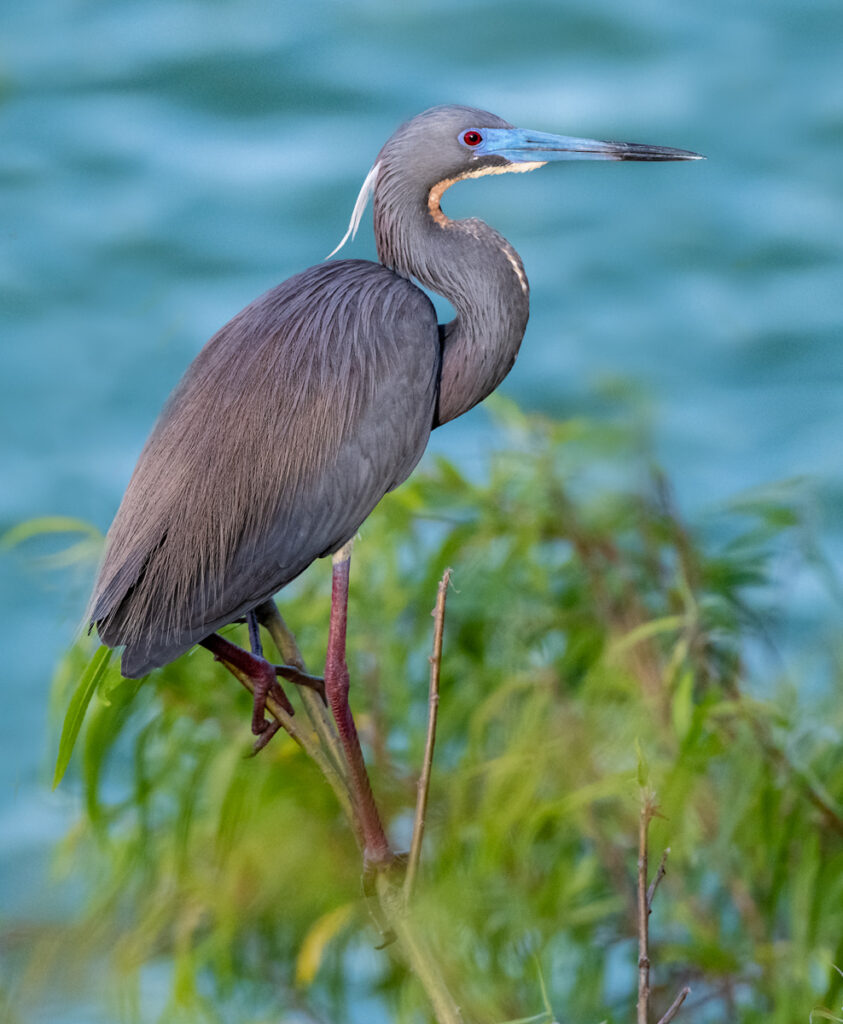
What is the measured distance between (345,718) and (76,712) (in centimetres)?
20

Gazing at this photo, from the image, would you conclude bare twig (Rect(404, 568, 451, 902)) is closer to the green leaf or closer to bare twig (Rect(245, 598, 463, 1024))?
bare twig (Rect(245, 598, 463, 1024))

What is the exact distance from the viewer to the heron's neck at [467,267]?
1.05m

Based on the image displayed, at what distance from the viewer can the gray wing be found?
1.04m

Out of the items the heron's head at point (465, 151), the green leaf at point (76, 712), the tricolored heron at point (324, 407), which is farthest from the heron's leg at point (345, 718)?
the heron's head at point (465, 151)

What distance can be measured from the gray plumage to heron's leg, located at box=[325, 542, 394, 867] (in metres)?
0.03

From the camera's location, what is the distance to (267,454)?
1062mm

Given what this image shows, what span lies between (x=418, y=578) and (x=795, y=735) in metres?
0.59

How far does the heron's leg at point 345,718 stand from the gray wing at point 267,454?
0.11 feet

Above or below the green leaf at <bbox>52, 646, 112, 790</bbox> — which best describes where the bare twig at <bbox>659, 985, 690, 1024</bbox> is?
below

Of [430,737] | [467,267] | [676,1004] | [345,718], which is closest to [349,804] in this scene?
[345,718]

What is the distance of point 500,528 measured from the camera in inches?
78.8

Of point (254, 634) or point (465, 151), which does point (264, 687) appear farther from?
point (465, 151)

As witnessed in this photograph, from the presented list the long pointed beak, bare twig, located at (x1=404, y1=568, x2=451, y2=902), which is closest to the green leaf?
bare twig, located at (x1=404, y1=568, x2=451, y2=902)

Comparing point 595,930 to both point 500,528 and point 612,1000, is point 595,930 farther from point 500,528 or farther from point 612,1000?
point 500,528
